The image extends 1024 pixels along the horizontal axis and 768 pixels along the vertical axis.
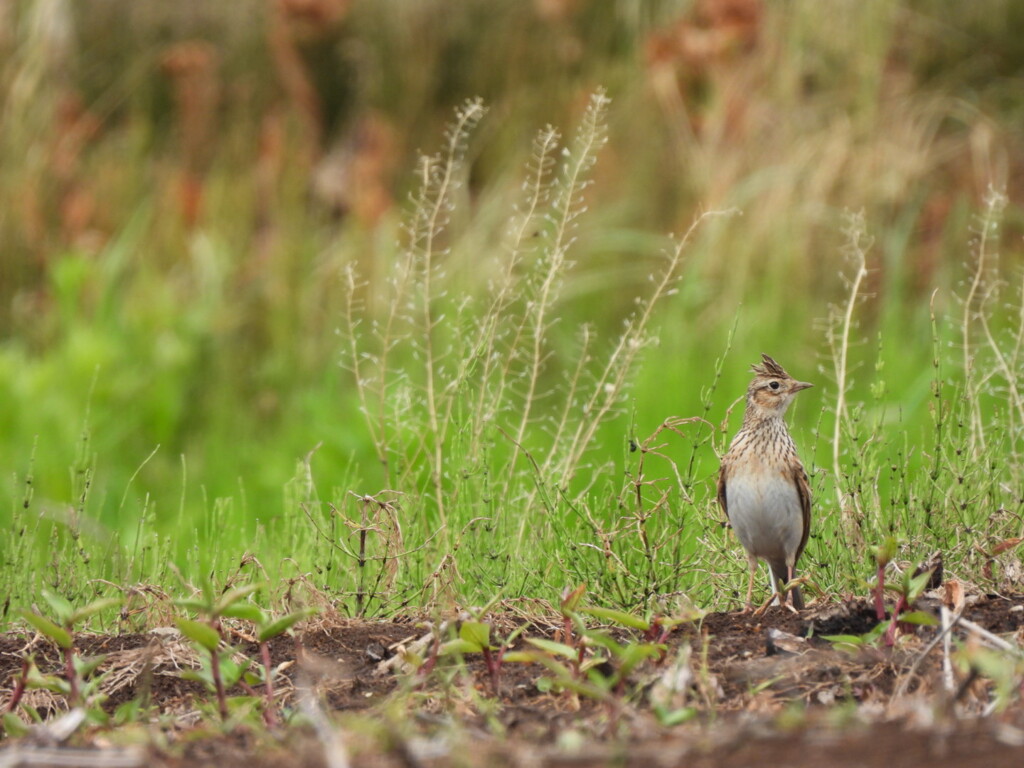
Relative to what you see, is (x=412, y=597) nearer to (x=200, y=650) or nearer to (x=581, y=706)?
(x=200, y=650)

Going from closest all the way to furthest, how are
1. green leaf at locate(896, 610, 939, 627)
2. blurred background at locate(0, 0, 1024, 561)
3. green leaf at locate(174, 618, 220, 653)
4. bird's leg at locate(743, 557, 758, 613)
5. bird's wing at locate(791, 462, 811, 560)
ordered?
green leaf at locate(174, 618, 220, 653)
green leaf at locate(896, 610, 939, 627)
bird's leg at locate(743, 557, 758, 613)
bird's wing at locate(791, 462, 811, 560)
blurred background at locate(0, 0, 1024, 561)

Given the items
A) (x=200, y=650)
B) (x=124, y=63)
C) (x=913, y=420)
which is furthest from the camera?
(x=124, y=63)

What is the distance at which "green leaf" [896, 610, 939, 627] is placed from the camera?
126 inches

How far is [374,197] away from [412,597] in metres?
6.53

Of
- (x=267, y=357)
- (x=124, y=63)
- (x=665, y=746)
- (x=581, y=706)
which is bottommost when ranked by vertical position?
(x=267, y=357)

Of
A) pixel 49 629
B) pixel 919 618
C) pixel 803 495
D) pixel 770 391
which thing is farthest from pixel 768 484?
pixel 49 629

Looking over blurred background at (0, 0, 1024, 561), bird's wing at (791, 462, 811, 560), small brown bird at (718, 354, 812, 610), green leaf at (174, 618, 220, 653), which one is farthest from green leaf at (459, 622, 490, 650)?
blurred background at (0, 0, 1024, 561)

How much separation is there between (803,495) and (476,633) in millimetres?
1772

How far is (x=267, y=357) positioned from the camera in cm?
962

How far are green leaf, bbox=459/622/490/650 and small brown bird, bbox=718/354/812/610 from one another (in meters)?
1.20

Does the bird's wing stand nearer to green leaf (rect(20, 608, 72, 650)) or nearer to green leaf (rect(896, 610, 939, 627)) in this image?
green leaf (rect(896, 610, 939, 627))

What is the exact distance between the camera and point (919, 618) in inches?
128

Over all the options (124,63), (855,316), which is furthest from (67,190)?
(855,316)

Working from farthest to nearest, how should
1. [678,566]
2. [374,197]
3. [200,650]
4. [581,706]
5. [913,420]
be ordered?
[374,197], [913,420], [678,566], [200,650], [581,706]
